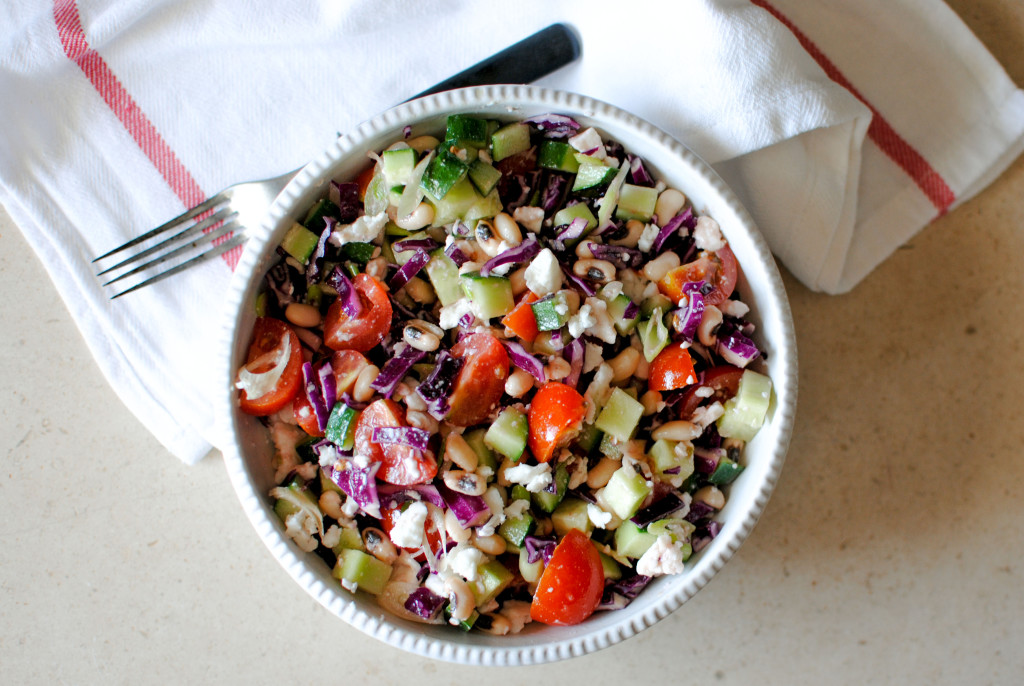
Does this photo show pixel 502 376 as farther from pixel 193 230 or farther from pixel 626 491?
pixel 193 230

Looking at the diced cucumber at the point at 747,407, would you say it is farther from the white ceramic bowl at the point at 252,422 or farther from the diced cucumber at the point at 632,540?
the diced cucumber at the point at 632,540

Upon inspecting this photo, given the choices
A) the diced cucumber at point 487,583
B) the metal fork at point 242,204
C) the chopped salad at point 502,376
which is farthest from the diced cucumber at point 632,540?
the metal fork at point 242,204

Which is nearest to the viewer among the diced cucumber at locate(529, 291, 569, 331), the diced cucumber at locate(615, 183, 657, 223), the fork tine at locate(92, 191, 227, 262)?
the diced cucumber at locate(529, 291, 569, 331)

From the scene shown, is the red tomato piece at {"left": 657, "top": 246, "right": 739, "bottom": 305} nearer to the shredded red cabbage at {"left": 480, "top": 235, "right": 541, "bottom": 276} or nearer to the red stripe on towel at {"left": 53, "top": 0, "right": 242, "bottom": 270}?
the shredded red cabbage at {"left": 480, "top": 235, "right": 541, "bottom": 276}

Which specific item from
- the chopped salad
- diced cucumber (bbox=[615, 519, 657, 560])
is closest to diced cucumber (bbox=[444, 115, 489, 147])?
the chopped salad

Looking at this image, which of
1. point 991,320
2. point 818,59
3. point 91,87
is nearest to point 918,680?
point 991,320

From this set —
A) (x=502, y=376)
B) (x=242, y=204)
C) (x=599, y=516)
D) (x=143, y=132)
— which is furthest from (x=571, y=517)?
(x=143, y=132)
